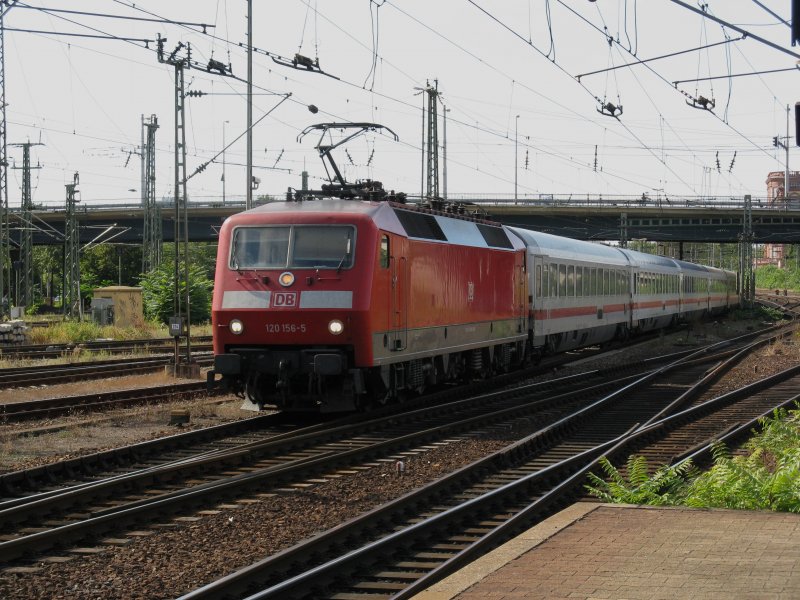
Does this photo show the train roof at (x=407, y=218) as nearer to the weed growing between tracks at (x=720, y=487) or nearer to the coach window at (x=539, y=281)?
the coach window at (x=539, y=281)

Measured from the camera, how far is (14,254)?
3150 inches

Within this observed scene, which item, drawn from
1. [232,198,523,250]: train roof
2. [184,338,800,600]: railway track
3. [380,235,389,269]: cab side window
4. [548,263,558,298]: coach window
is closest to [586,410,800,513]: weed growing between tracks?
[184,338,800,600]: railway track

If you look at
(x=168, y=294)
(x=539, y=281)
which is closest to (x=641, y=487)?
(x=539, y=281)

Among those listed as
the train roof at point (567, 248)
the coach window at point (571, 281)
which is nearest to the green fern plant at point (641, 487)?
the train roof at point (567, 248)

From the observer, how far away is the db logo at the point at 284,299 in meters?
15.1

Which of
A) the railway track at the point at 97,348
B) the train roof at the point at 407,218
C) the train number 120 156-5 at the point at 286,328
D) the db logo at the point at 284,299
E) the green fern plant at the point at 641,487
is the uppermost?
the train roof at the point at 407,218

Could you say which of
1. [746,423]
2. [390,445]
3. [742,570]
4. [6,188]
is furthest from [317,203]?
[6,188]

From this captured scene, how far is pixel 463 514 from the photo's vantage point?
9711mm

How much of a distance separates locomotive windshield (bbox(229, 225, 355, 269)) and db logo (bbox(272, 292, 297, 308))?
408mm

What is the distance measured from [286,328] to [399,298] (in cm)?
196

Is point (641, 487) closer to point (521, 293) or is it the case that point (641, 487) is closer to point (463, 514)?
point (463, 514)

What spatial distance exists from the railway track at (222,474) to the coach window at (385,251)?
227 cm

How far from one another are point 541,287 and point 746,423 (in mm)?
9880

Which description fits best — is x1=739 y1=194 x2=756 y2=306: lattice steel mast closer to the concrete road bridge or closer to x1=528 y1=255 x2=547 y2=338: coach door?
the concrete road bridge
